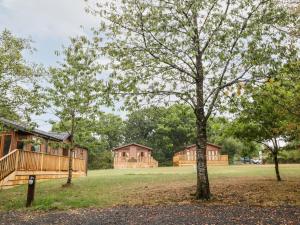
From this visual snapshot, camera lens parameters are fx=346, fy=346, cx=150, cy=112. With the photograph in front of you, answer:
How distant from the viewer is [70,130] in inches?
779

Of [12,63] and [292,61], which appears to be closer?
[292,61]

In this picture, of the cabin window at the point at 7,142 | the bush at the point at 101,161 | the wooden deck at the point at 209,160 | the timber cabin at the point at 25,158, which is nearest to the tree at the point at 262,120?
the timber cabin at the point at 25,158

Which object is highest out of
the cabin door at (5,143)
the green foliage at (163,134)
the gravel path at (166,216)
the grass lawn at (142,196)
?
the green foliage at (163,134)

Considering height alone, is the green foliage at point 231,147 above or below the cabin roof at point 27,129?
above

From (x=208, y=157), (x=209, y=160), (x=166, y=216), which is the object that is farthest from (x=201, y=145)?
(x=208, y=157)

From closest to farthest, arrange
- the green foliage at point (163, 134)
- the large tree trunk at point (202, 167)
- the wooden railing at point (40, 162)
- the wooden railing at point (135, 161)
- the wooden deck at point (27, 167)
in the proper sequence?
1. the large tree trunk at point (202, 167)
2. the wooden deck at point (27, 167)
3. the wooden railing at point (40, 162)
4. the wooden railing at point (135, 161)
5. the green foliage at point (163, 134)

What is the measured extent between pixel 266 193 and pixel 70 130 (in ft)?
37.0

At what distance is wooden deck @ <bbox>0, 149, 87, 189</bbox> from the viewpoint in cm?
1872

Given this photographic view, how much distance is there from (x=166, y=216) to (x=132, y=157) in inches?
1934

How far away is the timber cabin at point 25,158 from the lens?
1823cm

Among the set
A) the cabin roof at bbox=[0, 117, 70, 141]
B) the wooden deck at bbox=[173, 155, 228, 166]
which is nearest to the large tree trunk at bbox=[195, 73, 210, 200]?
the cabin roof at bbox=[0, 117, 70, 141]

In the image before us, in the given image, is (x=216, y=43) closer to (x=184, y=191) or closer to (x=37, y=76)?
(x=184, y=191)

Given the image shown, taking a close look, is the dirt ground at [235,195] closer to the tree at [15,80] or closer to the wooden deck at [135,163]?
the tree at [15,80]

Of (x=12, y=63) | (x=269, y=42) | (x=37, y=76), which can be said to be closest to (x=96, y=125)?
(x=37, y=76)
